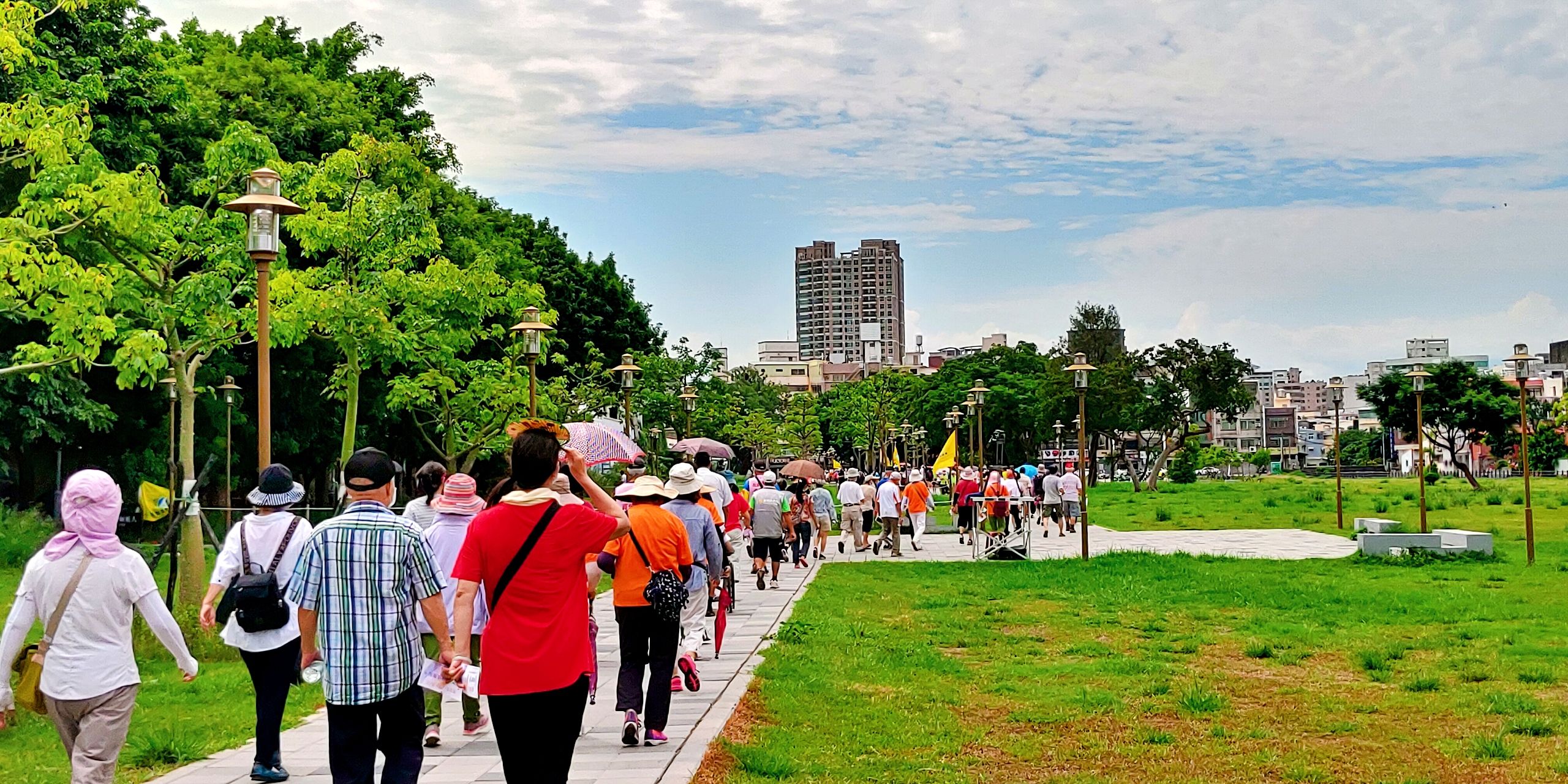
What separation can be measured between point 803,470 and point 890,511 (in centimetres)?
231

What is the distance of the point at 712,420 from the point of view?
71250mm

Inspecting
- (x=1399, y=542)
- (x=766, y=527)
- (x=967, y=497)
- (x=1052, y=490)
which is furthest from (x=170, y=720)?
(x=1052, y=490)

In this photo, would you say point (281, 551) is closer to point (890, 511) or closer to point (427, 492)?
point (427, 492)

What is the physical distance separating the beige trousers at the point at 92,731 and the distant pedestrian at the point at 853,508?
20924 mm

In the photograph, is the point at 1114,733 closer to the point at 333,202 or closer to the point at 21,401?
the point at 333,202

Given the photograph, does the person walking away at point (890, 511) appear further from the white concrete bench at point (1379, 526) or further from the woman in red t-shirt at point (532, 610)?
the woman in red t-shirt at point (532, 610)

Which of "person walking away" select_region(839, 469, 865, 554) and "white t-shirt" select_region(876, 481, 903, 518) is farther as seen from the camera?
"person walking away" select_region(839, 469, 865, 554)

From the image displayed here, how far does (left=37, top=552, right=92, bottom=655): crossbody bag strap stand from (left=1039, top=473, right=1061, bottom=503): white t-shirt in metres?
28.1

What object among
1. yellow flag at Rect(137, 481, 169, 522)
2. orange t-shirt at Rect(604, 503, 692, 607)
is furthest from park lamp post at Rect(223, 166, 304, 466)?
orange t-shirt at Rect(604, 503, 692, 607)

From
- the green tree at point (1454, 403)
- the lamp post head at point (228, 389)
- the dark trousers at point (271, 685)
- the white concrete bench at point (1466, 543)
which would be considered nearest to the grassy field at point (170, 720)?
the dark trousers at point (271, 685)

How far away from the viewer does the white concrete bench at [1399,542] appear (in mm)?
22969

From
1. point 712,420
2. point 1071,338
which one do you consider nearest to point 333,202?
point 712,420

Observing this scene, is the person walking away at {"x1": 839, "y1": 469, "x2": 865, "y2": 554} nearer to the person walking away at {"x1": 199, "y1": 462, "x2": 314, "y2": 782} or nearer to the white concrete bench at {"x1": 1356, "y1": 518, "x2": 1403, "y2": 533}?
the white concrete bench at {"x1": 1356, "y1": 518, "x2": 1403, "y2": 533}

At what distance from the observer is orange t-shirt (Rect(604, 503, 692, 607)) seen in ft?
26.3
